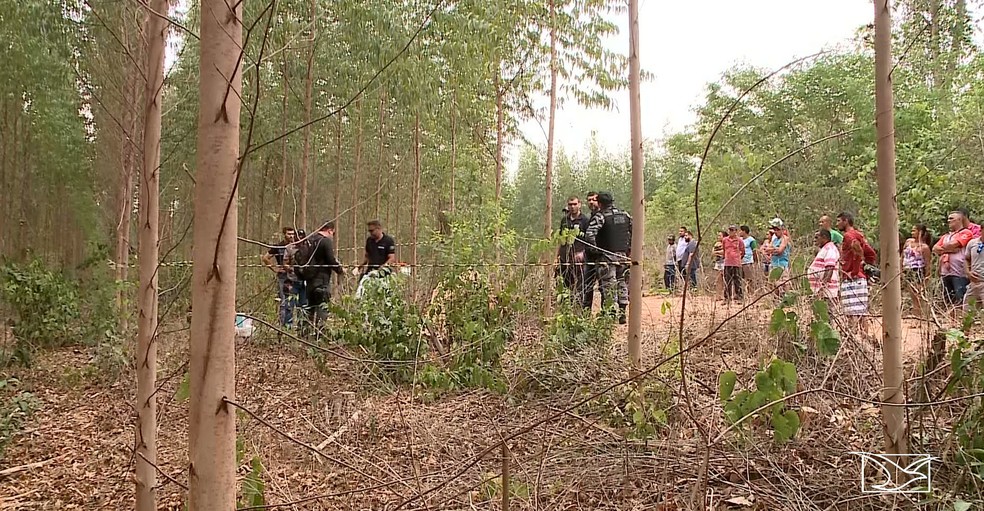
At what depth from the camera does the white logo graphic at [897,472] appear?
213 centimetres


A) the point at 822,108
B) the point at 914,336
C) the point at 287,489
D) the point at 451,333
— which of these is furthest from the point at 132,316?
the point at 822,108

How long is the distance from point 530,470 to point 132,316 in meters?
4.74

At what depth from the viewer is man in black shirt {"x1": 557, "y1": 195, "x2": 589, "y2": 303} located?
5590mm

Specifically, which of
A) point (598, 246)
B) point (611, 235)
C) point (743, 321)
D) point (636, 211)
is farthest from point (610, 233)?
point (636, 211)

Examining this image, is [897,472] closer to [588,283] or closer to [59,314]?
[588,283]

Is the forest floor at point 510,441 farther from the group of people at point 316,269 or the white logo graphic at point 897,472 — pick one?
the group of people at point 316,269

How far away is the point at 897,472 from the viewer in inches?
86.7

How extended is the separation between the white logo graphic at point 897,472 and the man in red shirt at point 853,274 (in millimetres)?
1128

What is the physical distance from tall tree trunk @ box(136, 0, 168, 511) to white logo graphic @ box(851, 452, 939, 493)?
226 cm

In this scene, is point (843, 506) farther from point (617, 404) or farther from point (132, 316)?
point (132, 316)

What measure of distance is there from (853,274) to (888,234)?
286 centimetres

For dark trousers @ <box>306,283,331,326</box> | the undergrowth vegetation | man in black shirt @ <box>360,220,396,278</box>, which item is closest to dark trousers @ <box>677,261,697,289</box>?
man in black shirt @ <box>360,220,396,278</box>

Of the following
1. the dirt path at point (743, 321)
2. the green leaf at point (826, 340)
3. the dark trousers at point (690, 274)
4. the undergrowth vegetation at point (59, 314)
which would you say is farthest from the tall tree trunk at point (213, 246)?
the undergrowth vegetation at point (59, 314)

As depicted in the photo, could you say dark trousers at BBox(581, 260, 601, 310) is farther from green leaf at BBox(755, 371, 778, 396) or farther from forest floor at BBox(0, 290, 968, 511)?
green leaf at BBox(755, 371, 778, 396)
